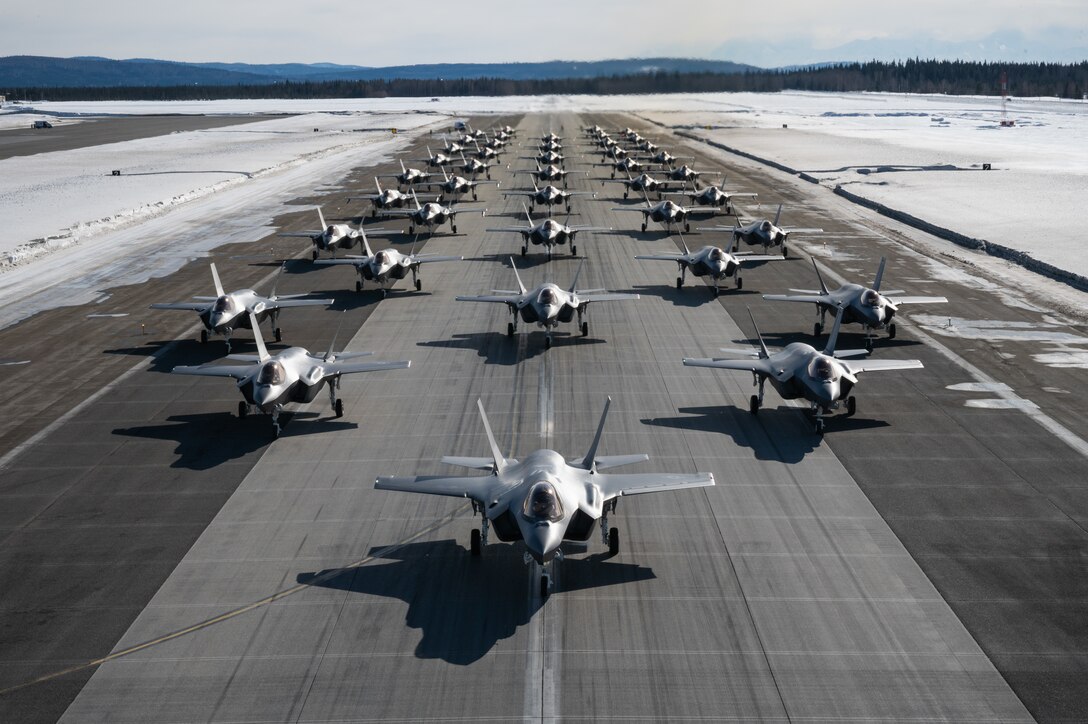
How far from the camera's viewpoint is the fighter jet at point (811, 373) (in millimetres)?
27125

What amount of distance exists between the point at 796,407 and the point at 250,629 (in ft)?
65.5

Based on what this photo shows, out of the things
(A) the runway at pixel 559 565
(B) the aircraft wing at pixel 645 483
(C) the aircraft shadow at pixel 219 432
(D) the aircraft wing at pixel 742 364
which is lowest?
(C) the aircraft shadow at pixel 219 432

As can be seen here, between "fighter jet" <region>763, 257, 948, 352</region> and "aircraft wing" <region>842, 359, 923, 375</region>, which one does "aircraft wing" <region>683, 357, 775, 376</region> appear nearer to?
"aircraft wing" <region>842, 359, 923, 375</region>

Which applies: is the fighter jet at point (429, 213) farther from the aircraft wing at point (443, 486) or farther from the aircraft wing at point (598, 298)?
the aircraft wing at point (443, 486)

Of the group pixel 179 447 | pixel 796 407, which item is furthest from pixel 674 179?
pixel 179 447

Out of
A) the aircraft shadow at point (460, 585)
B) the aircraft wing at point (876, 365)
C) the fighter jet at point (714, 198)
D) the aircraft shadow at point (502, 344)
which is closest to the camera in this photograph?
the aircraft shadow at point (460, 585)

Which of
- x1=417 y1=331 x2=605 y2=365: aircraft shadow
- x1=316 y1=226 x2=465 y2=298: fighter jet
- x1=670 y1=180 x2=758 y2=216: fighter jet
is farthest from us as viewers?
A: x1=670 y1=180 x2=758 y2=216: fighter jet

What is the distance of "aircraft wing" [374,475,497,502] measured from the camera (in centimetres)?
2050

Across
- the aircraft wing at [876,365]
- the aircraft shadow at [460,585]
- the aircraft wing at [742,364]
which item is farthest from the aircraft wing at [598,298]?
the aircraft shadow at [460,585]

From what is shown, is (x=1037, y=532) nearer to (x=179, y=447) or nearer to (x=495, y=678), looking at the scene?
(x=495, y=678)

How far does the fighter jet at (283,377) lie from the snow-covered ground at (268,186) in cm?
2193

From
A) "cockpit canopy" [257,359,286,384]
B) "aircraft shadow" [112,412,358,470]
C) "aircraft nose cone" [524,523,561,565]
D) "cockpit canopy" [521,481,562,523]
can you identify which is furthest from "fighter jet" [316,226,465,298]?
"aircraft nose cone" [524,523,561,565]

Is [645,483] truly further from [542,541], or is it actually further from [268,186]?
[268,186]

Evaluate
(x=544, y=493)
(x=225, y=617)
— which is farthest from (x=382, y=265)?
(x=544, y=493)
